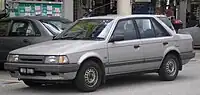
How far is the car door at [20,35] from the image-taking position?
12.0 metres

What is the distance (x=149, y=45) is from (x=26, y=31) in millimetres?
3577

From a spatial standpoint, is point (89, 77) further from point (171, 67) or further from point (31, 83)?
point (171, 67)

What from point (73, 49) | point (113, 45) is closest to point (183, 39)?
point (113, 45)

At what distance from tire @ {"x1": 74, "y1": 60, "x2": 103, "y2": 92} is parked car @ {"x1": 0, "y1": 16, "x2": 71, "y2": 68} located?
2723mm

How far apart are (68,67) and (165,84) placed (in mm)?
2694

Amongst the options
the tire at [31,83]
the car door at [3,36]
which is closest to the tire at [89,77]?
the tire at [31,83]

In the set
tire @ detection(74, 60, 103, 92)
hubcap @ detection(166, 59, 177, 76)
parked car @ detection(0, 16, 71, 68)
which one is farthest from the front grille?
hubcap @ detection(166, 59, 177, 76)

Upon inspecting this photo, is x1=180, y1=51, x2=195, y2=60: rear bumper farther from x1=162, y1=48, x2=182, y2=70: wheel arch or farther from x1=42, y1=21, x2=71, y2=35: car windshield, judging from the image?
x1=42, y1=21, x2=71, y2=35: car windshield

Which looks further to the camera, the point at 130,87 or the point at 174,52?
the point at 174,52

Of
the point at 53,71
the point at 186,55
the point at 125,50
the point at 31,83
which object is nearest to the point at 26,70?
the point at 53,71

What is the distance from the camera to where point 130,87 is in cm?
1006

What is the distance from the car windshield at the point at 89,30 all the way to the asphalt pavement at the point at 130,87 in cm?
108

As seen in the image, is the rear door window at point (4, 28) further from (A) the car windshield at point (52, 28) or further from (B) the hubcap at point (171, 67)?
(B) the hubcap at point (171, 67)

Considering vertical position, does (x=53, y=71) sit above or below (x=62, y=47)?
below
